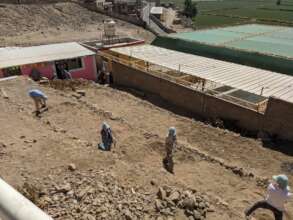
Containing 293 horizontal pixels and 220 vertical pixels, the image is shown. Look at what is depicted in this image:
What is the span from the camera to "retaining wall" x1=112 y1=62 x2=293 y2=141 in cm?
1220

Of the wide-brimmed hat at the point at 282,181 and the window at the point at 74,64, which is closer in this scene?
the wide-brimmed hat at the point at 282,181

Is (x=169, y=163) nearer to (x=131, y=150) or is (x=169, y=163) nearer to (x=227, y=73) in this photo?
(x=131, y=150)

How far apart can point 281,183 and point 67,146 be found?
6075mm

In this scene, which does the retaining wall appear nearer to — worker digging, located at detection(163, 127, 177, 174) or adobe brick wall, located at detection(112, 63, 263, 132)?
adobe brick wall, located at detection(112, 63, 263, 132)

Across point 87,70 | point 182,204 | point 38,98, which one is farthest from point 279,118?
A: point 87,70

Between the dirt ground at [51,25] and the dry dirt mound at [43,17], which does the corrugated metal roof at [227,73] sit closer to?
the dirt ground at [51,25]

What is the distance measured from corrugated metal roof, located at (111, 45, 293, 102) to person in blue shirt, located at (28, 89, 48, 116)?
26.0 ft

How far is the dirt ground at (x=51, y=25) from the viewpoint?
35.0 m

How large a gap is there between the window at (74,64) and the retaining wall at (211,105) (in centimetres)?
235

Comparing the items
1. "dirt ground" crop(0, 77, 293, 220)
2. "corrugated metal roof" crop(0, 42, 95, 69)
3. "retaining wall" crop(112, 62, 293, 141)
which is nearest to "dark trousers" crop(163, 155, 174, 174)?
"dirt ground" crop(0, 77, 293, 220)

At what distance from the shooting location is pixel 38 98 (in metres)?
12.6

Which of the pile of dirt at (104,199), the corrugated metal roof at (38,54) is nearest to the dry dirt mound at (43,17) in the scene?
the corrugated metal roof at (38,54)

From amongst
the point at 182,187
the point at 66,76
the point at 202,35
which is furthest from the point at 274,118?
the point at 202,35

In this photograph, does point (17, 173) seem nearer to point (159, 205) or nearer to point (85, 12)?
point (159, 205)
